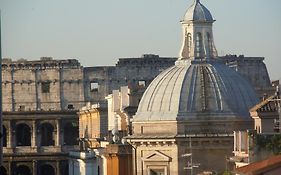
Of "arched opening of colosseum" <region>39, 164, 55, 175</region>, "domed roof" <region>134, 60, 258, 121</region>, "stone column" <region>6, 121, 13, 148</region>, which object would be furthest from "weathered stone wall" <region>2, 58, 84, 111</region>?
"domed roof" <region>134, 60, 258, 121</region>

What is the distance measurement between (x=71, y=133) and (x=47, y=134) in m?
2.39

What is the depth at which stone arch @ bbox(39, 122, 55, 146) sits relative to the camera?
156 meters

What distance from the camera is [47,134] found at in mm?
158000

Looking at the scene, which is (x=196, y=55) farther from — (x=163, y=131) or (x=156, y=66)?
(x=156, y=66)

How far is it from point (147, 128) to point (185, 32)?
378cm

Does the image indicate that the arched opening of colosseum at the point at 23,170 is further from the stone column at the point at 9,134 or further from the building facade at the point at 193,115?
the building facade at the point at 193,115

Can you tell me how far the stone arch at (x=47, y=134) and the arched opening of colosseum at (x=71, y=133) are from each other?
1.16 m

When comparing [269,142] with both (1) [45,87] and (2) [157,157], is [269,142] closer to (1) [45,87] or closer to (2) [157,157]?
(2) [157,157]

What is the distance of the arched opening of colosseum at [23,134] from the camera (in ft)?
514

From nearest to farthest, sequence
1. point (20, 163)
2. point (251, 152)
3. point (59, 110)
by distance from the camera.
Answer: point (251, 152) → point (20, 163) → point (59, 110)

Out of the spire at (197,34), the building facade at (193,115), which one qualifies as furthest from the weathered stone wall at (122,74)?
the building facade at (193,115)

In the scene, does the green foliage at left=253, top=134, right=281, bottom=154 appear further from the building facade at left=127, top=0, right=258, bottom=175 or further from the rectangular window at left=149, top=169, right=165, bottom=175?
the rectangular window at left=149, top=169, right=165, bottom=175

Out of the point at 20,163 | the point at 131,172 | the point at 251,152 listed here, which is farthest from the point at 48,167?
the point at 251,152

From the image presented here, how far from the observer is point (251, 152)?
5353 centimetres
